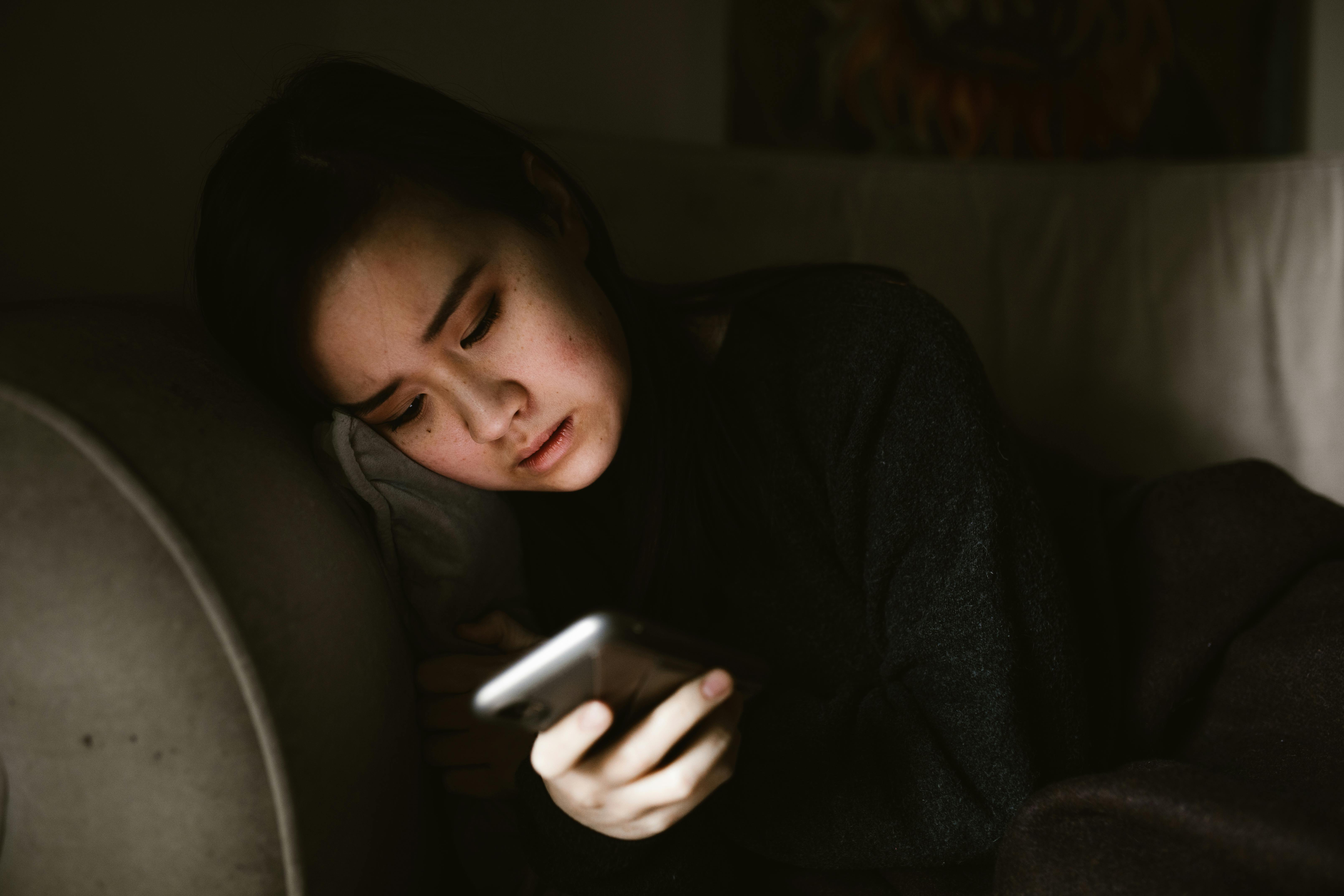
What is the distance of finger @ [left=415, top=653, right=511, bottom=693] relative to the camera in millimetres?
618

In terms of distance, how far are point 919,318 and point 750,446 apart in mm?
193

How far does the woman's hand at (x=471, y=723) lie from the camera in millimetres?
619

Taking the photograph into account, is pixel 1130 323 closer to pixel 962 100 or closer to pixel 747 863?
pixel 962 100

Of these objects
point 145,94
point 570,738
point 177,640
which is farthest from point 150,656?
point 145,94

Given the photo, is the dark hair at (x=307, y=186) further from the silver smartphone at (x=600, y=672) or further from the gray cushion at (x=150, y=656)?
the silver smartphone at (x=600, y=672)

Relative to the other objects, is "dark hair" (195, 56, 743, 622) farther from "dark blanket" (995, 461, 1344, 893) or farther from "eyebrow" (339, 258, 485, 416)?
"dark blanket" (995, 461, 1344, 893)

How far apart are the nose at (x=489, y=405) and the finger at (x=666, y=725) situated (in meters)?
0.25

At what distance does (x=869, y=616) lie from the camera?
25.6 inches

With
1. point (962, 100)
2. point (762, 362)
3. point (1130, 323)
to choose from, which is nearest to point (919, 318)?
point (762, 362)

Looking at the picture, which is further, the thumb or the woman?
the thumb

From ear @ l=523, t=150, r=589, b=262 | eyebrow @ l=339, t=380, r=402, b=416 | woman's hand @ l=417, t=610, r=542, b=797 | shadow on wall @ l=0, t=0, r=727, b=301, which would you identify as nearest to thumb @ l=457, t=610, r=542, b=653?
woman's hand @ l=417, t=610, r=542, b=797

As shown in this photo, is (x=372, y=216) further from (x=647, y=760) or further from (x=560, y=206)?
(x=647, y=760)

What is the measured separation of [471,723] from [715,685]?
0.28 m

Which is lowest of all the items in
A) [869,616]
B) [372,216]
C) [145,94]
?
[869,616]
